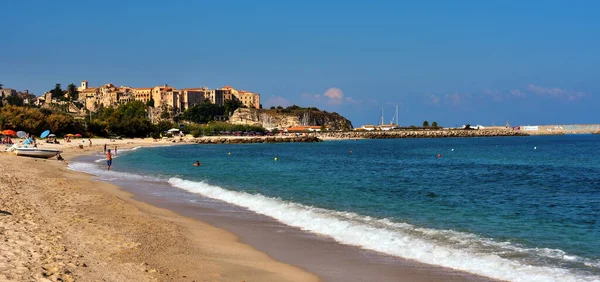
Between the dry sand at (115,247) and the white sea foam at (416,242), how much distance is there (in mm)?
2607

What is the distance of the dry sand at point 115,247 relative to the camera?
8213 mm

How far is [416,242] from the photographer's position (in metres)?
11.9

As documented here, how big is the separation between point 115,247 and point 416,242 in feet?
20.9

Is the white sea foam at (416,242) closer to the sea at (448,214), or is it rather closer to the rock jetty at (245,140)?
the sea at (448,214)

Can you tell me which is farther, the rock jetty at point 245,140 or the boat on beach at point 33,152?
the rock jetty at point 245,140

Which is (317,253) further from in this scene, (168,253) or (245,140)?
(245,140)

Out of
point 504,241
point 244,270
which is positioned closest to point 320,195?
point 504,241

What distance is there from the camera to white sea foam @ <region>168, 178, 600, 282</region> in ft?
31.0

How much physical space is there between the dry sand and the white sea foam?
2.61m

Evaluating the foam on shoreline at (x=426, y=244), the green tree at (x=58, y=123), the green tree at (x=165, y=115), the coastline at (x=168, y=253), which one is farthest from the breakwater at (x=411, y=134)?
the coastline at (x=168, y=253)

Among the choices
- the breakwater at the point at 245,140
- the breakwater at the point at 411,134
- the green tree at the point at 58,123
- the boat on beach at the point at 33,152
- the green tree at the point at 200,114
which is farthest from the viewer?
the green tree at the point at 200,114

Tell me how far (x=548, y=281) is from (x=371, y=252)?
3.51 m

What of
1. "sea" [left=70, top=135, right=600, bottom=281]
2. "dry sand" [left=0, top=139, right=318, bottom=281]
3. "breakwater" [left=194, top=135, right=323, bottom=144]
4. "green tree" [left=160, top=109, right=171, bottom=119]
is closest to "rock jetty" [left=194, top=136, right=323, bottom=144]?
"breakwater" [left=194, top=135, right=323, bottom=144]

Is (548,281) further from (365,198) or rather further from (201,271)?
(365,198)
